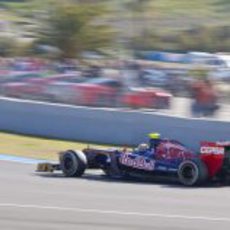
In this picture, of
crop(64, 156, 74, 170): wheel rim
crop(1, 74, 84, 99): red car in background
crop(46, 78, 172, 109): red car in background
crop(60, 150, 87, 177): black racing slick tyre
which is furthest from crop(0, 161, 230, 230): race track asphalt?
crop(1, 74, 84, 99): red car in background

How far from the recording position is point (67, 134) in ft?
73.3

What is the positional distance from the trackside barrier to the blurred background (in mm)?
329

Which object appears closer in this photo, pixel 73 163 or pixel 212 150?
pixel 212 150

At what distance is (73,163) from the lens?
14.9m

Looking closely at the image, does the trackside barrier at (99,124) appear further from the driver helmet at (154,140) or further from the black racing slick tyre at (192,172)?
the black racing slick tyre at (192,172)

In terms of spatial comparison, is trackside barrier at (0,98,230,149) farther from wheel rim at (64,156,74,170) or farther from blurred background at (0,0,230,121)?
wheel rim at (64,156,74,170)

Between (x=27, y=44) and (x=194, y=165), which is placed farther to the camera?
(x=27, y=44)

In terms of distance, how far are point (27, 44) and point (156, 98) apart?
40141mm

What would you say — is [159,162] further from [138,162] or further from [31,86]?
[31,86]

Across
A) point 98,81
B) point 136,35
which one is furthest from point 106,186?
point 136,35

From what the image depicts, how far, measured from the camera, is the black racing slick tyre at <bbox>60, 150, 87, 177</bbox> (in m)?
14.8

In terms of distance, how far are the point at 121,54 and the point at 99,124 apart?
119 feet

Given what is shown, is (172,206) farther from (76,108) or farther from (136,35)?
(136,35)

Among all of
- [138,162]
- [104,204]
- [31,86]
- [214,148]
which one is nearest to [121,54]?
[31,86]
